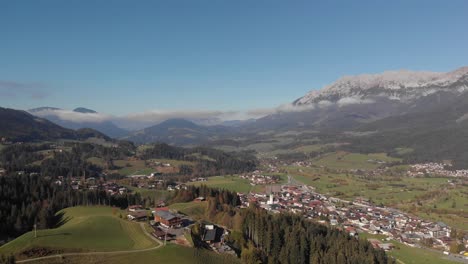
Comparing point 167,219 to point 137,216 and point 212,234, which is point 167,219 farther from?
point 137,216

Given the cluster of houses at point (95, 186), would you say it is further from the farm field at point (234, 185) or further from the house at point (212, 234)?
the house at point (212, 234)

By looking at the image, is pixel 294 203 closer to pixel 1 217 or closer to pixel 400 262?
pixel 400 262

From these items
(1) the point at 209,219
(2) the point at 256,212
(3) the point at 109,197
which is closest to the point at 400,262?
(2) the point at 256,212

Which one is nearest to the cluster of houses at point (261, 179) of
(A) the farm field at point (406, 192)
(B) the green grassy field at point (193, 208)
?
(A) the farm field at point (406, 192)

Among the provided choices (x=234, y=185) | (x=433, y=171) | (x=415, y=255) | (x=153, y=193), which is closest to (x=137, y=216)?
(x=153, y=193)

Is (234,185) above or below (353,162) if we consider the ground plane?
below

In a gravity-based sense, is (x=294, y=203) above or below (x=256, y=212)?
below
